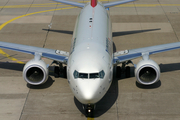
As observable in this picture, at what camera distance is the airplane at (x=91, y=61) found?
16984 millimetres

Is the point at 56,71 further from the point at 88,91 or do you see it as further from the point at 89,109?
the point at 88,91

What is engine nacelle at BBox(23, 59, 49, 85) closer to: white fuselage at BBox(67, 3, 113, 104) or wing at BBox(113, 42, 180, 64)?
white fuselage at BBox(67, 3, 113, 104)

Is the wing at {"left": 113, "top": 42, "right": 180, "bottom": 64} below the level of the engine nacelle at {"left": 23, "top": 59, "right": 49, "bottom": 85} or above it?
above

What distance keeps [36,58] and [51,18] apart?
45.5ft

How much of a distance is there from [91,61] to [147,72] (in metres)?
5.20

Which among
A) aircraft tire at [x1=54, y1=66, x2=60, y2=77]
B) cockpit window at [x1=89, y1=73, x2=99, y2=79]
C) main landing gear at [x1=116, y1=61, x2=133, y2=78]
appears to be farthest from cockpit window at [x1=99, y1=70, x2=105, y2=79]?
aircraft tire at [x1=54, y1=66, x2=60, y2=77]

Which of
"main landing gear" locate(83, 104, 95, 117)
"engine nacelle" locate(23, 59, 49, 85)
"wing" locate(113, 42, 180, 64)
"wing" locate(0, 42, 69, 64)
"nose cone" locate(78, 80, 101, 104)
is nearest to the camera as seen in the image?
"nose cone" locate(78, 80, 101, 104)

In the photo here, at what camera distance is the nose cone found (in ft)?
54.2

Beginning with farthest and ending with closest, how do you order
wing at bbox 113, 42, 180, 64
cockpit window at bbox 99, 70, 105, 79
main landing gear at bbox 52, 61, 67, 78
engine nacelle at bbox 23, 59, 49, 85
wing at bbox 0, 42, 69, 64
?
main landing gear at bbox 52, 61, 67, 78 → wing at bbox 0, 42, 69, 64 → wing at bbox 113, 42, 180, 64 → engine nacelle at bbox 23, 59, 49, 85 → cockpit window at bbox 99, 70, 105, 79

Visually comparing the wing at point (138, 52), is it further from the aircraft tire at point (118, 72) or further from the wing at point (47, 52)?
the wing at point (47, 52)

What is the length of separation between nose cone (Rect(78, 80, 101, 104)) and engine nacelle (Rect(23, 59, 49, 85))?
491cm

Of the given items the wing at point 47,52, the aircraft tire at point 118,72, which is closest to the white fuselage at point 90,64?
the wing at point 47,52

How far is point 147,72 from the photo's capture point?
68.2ft

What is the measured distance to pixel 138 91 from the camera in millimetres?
21234
